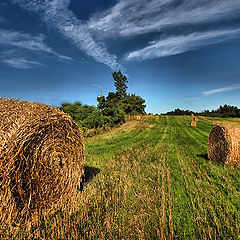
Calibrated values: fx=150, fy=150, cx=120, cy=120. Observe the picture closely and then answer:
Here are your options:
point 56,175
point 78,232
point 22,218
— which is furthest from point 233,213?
point 22,218

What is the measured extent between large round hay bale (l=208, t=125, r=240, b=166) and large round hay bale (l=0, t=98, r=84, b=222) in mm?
6164

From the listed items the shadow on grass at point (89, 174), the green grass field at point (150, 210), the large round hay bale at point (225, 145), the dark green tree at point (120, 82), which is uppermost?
the dark green tree at point (120, 82)

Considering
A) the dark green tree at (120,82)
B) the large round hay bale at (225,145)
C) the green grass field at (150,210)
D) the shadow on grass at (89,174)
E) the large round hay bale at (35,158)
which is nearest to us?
the green grass field at (150,210)

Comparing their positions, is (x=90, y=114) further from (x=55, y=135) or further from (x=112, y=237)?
(x=112, y=237)

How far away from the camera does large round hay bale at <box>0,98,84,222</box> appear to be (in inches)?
114

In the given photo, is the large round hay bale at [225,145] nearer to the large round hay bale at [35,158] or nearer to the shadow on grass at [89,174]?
the shadow on grass at [89,174]

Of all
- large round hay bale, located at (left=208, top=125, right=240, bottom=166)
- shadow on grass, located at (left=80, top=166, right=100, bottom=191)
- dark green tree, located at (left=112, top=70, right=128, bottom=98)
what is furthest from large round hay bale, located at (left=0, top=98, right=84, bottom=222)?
dark green tree, located at (left=112, top=70, right=128, bottom=98)

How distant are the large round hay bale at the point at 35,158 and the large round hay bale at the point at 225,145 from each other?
6.16 meters

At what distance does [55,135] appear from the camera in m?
4.02

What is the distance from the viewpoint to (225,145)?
21.9 feet

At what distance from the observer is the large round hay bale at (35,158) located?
289cm

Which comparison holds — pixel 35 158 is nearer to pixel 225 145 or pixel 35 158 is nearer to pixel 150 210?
pixel 150 210

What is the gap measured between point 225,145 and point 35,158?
291 inches

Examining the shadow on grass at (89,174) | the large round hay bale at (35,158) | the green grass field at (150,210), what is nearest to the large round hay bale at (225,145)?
the green grass field at (150,210)
